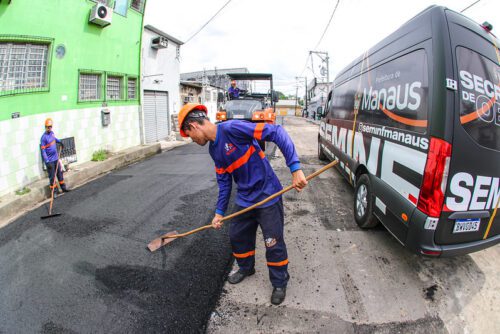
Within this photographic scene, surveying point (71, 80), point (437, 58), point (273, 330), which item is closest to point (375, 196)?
point (437, 58)

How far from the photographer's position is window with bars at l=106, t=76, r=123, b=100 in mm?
9273

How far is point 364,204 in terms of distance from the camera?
3.86m

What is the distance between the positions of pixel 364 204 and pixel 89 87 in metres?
8.35

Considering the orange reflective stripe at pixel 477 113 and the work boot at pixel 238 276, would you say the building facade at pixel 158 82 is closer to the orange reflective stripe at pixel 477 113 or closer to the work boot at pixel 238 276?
the work boot at pixel 238 276

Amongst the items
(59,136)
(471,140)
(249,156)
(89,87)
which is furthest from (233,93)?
(471,140)

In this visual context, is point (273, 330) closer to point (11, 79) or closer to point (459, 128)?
point (459, 128)

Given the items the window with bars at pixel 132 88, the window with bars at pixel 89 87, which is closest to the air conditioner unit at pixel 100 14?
the window with bars at pixel 89 87

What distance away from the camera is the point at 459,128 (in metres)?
2.31

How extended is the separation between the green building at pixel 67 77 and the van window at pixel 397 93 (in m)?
6.62

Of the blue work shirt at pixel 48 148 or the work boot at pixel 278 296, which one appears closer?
the work boot at pixel 278 296

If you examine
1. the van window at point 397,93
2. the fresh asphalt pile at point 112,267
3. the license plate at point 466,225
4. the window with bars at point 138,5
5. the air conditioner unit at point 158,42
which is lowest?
the fresh asphalt pile at point 112,267

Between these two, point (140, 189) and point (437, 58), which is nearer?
point (437, 58)

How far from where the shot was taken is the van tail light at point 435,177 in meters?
2.30

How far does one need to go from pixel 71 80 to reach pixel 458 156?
336 inches
